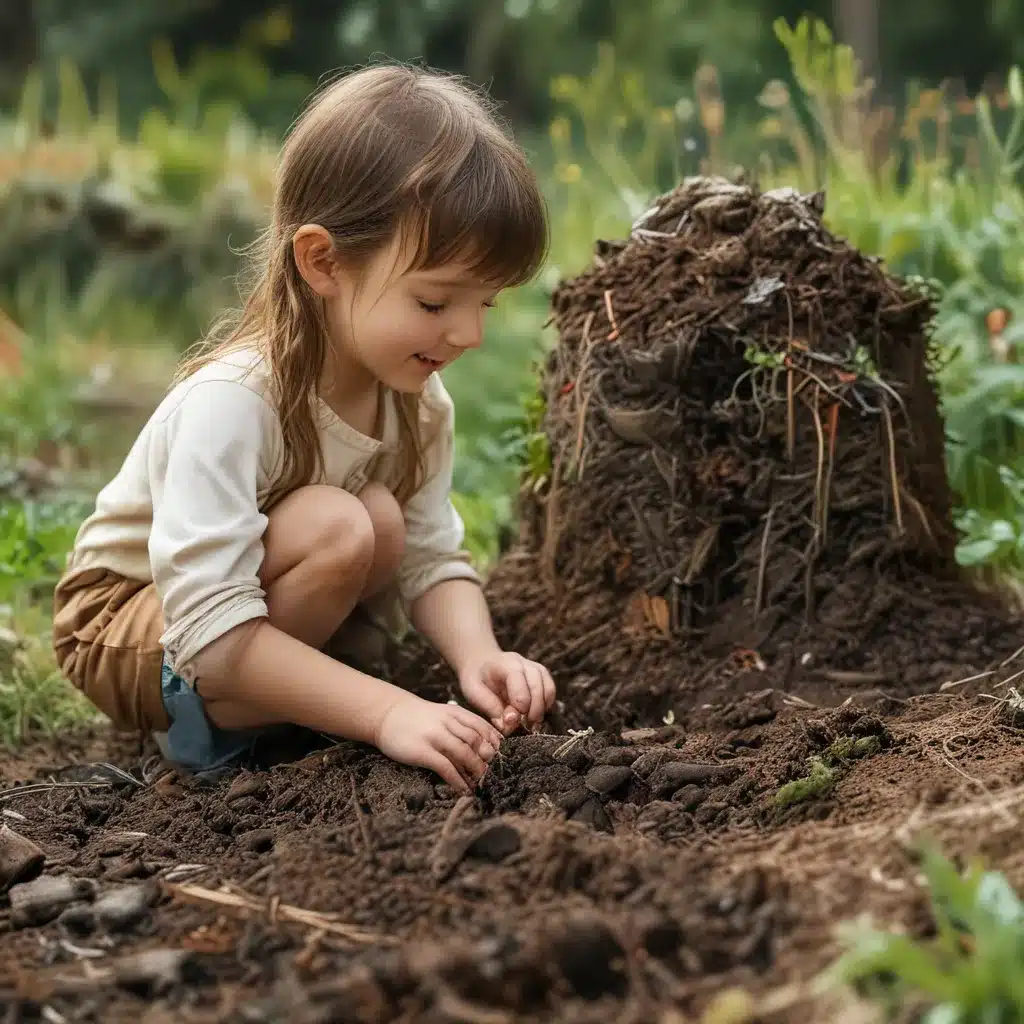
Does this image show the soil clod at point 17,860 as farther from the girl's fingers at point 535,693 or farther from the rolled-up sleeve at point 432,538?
the rolled-up sleeve at point 432,538

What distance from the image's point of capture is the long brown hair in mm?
2201

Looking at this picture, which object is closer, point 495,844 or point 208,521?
point 495,844

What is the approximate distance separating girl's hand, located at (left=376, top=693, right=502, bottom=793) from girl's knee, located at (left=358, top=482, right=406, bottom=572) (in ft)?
1.52

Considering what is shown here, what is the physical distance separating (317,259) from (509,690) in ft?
2.83

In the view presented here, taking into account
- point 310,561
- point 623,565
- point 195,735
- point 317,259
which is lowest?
point 195,735

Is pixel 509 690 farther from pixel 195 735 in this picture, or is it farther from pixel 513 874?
pixel 513 874

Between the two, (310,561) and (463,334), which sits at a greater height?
(463,334)

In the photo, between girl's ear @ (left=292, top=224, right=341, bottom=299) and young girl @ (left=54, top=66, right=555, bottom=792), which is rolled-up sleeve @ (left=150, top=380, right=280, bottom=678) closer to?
young girl @ (left=54, top=66, right=555, bottom=792)

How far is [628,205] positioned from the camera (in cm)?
524

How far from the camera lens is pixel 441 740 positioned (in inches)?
83.8

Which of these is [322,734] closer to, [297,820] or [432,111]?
[297,820]

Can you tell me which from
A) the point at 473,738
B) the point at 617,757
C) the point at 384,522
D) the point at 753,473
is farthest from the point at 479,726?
the point at 753,473

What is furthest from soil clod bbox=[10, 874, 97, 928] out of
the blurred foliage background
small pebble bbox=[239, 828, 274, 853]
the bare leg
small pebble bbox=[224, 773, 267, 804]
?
the blurred foliage background

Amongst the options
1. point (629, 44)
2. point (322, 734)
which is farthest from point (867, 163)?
point (629, 44)
